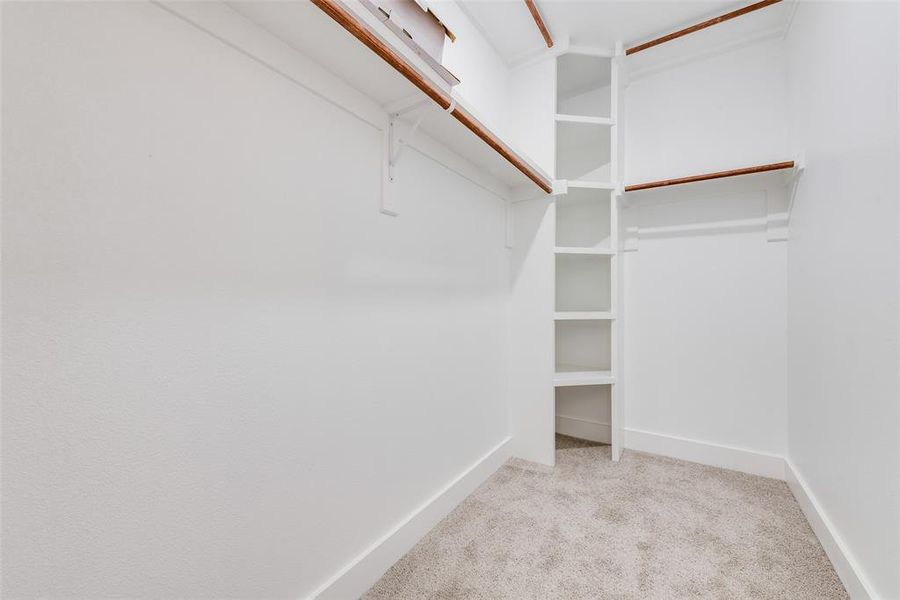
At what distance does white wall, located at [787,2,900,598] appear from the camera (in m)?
0.99

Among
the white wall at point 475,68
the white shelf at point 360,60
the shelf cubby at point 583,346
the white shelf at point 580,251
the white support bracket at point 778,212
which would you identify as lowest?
the shelf cubby at point 583,346

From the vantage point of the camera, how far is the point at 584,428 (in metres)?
2.49

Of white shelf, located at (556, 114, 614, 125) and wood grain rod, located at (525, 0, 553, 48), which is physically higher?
wood grain rod, located at (525, 0, 553, 48)

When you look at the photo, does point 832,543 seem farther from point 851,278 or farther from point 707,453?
point 851,278

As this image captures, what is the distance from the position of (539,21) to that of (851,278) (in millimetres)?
1825

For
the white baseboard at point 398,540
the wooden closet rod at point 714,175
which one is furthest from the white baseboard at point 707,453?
the wooden closet rod at point 714,175

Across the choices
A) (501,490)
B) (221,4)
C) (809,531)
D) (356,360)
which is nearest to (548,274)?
(501,490)

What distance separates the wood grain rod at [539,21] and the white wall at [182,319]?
1.36 metres

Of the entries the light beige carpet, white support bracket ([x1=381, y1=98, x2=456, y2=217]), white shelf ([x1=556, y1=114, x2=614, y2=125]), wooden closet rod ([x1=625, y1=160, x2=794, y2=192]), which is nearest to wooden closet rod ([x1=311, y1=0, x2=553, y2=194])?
white support bracket ([x1=381, y1=98, x2=456, y2=217])

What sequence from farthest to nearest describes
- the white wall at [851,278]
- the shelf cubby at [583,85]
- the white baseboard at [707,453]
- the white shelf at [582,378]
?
the shelf cubby at [583,85]
the white shelf at [582,378]
the white baseboard at [707,453]
the white wall at [851,278]

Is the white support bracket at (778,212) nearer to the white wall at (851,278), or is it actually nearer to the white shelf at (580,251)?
the white wall at (851,278)

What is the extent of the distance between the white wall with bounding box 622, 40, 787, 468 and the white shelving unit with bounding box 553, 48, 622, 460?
6.4 inches

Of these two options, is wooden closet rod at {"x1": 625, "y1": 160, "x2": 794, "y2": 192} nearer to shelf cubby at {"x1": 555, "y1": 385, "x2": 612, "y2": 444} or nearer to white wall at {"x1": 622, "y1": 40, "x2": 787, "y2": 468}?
white wall at {"x1": 622, "y1": 40, "x2": 787, "y2": 468}

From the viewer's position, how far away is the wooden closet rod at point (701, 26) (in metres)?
1.86
